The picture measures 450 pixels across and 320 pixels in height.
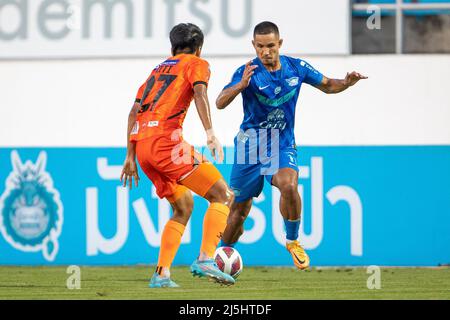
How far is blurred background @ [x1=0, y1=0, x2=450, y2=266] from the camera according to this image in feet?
44.6

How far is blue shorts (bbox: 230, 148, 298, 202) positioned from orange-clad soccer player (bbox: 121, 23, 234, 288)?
1.08 m

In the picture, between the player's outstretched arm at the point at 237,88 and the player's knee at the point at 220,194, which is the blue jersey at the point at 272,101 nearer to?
the player's outstretched arm at the point at 237,88

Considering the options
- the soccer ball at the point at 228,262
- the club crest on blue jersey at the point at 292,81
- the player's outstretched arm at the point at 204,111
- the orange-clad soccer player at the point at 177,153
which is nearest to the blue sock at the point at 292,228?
the soccer ball at the point at 228,262

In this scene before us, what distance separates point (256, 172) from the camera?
10602mm

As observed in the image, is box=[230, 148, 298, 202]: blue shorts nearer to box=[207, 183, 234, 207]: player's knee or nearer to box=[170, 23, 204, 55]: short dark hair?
box=[207, 183, 234, 207]: player's knee

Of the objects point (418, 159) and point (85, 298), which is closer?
point (85, 298)

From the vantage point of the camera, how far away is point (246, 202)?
1085 centimetres

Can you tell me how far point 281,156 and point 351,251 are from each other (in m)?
3.51

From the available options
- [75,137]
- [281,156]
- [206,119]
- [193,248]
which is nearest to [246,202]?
[281,156]

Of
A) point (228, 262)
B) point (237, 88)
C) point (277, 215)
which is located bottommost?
point (228, 262)

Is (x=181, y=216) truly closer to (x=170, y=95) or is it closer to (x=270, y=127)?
(x=170, y=95)

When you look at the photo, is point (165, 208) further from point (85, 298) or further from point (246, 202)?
point (85, 298)

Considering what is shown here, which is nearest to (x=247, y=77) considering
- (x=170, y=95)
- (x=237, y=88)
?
(x=237, y=88)

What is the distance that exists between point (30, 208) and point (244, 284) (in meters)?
4.43
